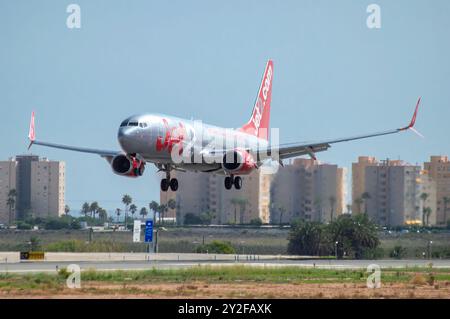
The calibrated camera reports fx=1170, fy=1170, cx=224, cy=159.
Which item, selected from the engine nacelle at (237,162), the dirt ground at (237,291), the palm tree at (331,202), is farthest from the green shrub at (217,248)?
the dirt ground at (237,291)

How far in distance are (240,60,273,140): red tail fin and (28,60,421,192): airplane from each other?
4578mm

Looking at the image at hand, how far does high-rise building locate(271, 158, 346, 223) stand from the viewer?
179625 millimetres

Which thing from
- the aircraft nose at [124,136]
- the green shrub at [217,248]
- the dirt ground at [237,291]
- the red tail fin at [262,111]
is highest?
the red tail fin at [262,111]

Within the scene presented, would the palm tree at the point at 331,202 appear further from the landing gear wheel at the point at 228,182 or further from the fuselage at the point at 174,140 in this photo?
the fuselage at the point at 174,140

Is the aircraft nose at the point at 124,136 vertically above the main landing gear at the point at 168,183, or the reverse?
the aircraft nose at the point at 124,136

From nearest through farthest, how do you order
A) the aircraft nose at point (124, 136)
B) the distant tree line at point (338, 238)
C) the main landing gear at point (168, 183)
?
the aircraft nose at point (124, 136)
the main landing gear at point (168, 183)
the distant tree line at point (338, 238)

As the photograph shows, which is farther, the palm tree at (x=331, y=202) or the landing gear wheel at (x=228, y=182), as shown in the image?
→ the palm tree at (x=331, y=202)

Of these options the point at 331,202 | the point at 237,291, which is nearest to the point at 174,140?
the point at 237,291

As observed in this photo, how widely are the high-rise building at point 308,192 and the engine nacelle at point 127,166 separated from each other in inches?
3201

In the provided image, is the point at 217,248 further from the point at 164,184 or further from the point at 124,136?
the point at 124,136

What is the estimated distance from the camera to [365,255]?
14962cm

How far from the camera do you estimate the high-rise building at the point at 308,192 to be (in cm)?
17962
